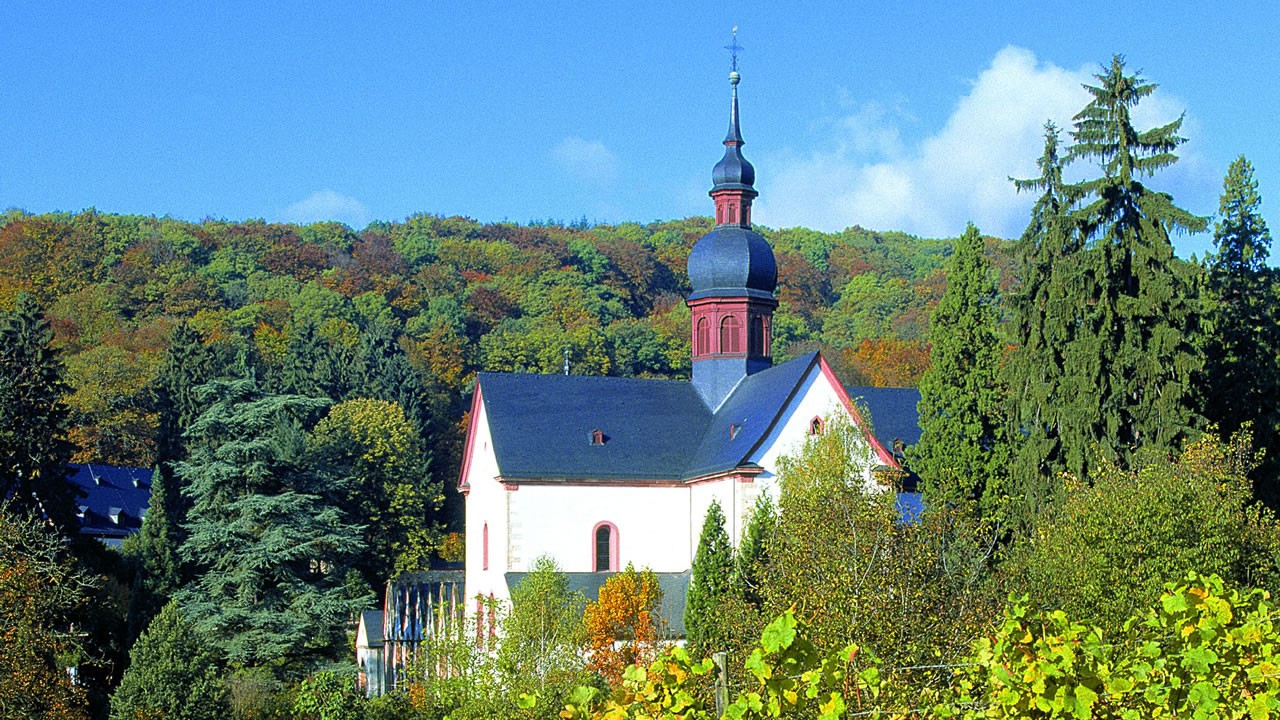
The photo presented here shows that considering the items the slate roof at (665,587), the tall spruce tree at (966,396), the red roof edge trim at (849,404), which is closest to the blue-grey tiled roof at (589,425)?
the slate roof at (665,587)

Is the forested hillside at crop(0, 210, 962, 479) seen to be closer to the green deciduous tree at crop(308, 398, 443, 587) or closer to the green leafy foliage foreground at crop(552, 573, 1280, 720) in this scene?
the green deciduous tree at crop(308, 398, 443, 587)

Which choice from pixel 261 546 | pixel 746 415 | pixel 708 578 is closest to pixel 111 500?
pixel 261 546

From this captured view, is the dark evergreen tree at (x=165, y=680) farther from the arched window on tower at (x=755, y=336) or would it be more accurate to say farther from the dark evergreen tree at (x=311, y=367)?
the dark evergreen tree at (x=311, y=367)

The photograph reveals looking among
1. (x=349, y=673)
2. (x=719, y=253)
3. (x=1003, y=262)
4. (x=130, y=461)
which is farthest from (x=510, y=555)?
(x=1003, y=262)

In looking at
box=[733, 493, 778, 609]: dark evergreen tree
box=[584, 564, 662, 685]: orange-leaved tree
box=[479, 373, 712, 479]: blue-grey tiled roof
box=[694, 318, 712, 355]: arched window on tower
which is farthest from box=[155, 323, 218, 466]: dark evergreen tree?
box=[733, 493, 778, 609]: dark evergreen tree

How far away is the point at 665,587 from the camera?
130 ft

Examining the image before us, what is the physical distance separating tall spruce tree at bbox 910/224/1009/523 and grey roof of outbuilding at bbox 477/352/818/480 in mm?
4556

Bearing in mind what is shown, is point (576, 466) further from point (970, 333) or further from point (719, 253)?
point (970, 333)

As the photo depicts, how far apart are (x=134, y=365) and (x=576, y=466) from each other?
3701cm

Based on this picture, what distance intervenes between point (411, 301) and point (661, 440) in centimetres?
5275

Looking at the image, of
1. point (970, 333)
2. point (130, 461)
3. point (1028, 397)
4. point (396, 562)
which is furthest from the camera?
point (130, 461)

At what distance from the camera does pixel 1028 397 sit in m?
31.1

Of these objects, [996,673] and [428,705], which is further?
[428,705]

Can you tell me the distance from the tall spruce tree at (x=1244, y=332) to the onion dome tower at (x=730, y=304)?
39.5 feet
